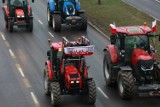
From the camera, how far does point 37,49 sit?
109ft

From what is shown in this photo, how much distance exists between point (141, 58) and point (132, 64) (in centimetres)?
93

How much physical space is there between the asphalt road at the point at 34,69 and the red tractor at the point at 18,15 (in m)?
0.66

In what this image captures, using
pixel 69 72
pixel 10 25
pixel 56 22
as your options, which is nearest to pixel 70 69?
pixel 69 72

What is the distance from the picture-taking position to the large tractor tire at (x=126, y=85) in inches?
883

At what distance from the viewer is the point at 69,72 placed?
73.1ft

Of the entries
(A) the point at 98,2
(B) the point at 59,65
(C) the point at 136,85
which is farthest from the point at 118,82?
(A) the point at 98,2

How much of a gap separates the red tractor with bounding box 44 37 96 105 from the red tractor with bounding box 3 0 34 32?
48.2 feet

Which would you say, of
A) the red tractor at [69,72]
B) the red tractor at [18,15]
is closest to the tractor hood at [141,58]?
the red tractor at [69,72]

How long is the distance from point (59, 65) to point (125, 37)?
3401mm

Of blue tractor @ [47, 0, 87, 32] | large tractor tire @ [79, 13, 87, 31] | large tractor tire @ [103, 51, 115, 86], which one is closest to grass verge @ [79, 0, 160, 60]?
large tractor tire @ [79, 13, 87, 31]

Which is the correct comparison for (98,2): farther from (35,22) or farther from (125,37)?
(125,37)

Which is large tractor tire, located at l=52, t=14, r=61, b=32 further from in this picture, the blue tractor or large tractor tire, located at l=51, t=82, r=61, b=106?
large tractor tire, located at l=51, t=82, r=61, b=106

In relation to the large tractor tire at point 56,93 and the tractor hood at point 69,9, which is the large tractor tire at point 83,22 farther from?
the large tractor tire at point 56,93

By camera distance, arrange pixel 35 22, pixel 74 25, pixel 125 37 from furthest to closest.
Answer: pixel 35 22 < pixel 74 25 < pixel 125 37
